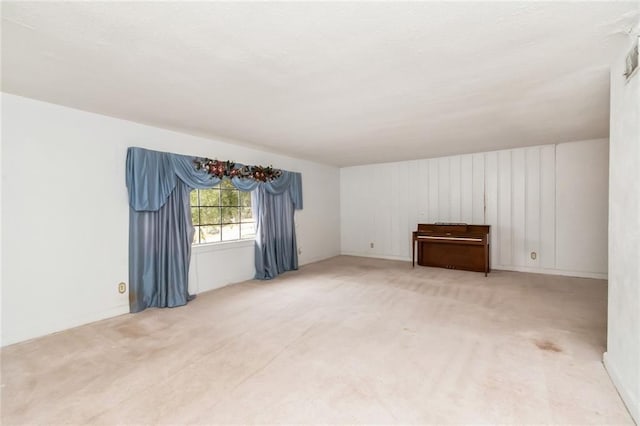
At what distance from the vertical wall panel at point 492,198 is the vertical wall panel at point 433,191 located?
2.84 ft

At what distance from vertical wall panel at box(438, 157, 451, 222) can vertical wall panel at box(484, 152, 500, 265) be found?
649 mm

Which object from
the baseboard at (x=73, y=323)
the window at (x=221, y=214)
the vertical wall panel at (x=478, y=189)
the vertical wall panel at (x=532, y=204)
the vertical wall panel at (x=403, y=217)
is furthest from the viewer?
the vertical wall panel at (x=403, y=217)

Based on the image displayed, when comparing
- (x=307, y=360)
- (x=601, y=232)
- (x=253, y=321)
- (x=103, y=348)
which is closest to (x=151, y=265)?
(x=103, y=348)

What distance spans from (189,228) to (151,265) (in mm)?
631

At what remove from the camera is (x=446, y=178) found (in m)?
5.85

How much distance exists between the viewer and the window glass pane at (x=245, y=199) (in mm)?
4831

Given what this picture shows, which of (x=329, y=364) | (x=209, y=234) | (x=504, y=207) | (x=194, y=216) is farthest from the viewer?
(x=504, y=207)

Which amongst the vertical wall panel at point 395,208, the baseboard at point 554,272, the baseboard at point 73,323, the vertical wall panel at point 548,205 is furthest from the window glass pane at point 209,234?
the vertical wall panel at point 548,205

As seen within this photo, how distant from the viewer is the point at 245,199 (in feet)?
16.0

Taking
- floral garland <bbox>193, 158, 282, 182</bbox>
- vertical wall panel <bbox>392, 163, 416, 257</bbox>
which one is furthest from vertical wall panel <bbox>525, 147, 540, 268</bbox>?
floral garland <bbox>193, 158, 282, 182</bbox>

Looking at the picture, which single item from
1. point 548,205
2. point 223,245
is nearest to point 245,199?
point 223,245

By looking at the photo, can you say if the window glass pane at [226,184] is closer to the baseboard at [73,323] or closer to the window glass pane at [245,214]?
the window glass pane at [245,214]

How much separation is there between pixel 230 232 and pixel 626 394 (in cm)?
440

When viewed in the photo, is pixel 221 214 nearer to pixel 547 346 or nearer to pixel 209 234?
pixel 209 234
